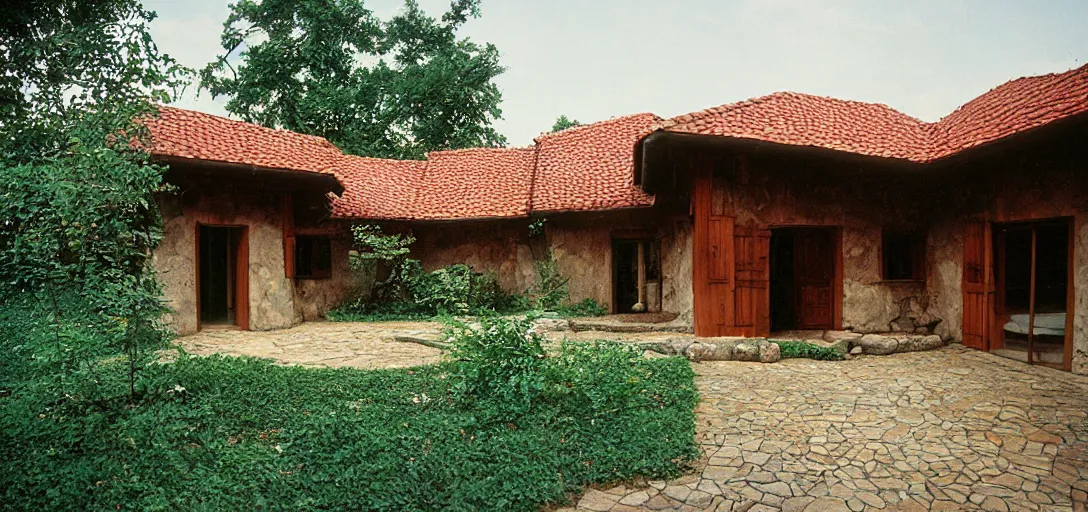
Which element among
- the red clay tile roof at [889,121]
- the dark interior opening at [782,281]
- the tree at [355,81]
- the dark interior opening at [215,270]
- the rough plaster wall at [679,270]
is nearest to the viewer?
the red clay tile roof at [889,121]

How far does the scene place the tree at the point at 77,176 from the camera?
5062 mm

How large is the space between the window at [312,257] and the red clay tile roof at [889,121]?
8796 mm

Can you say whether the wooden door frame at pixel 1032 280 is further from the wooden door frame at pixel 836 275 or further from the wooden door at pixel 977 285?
the wooden door frame at pixel 836 275

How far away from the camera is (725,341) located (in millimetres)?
8875

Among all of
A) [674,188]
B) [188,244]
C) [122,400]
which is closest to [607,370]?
[122,400]

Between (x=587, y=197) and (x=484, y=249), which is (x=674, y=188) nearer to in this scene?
(x=587, y=197)

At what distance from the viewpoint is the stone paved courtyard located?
14.1 feet

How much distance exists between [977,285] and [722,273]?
380cm

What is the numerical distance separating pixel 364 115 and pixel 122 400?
17.7 m

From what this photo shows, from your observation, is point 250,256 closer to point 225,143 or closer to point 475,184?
point 225,143

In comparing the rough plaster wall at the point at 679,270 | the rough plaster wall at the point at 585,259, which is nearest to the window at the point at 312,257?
the rough plaster wall at the point at 585,259

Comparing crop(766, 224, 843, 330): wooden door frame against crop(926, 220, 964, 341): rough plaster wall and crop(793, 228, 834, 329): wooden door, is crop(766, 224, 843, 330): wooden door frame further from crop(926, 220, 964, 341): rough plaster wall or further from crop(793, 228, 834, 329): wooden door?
crop(926, 220, 964, 341): rough plaster wall

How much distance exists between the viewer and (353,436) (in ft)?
16.1

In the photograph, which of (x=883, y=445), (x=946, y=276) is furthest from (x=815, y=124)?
(x=883, y=445)
